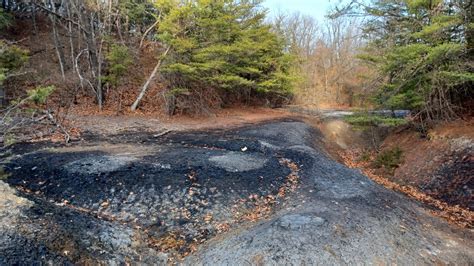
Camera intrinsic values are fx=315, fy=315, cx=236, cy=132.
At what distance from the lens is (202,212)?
16.7ft

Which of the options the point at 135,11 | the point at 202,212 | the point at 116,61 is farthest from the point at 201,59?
the point at 202,212

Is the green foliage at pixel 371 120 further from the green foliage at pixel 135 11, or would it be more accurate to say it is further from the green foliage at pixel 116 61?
the green foliage at pixel 135 11

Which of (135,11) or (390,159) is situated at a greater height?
(135,11)

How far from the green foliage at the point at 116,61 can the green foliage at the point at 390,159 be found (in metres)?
10.2

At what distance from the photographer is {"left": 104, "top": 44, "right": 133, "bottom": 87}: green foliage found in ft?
40.7

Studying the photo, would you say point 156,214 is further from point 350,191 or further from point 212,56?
point 212,56

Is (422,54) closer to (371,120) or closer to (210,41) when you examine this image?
(371,120)

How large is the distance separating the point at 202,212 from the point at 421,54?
7062 mm

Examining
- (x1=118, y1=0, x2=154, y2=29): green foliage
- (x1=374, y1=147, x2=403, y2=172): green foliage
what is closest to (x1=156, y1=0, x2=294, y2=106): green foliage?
(x1=118, y1=0, x2=154, y2=29): green foliage

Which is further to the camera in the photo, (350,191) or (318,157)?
(318,157)

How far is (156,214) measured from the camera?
16.1 feet

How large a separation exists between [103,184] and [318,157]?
5152mm

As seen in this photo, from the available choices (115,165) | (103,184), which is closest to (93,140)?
(115,165)

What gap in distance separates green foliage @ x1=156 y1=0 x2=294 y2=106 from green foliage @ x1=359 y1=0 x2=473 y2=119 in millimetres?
5844
